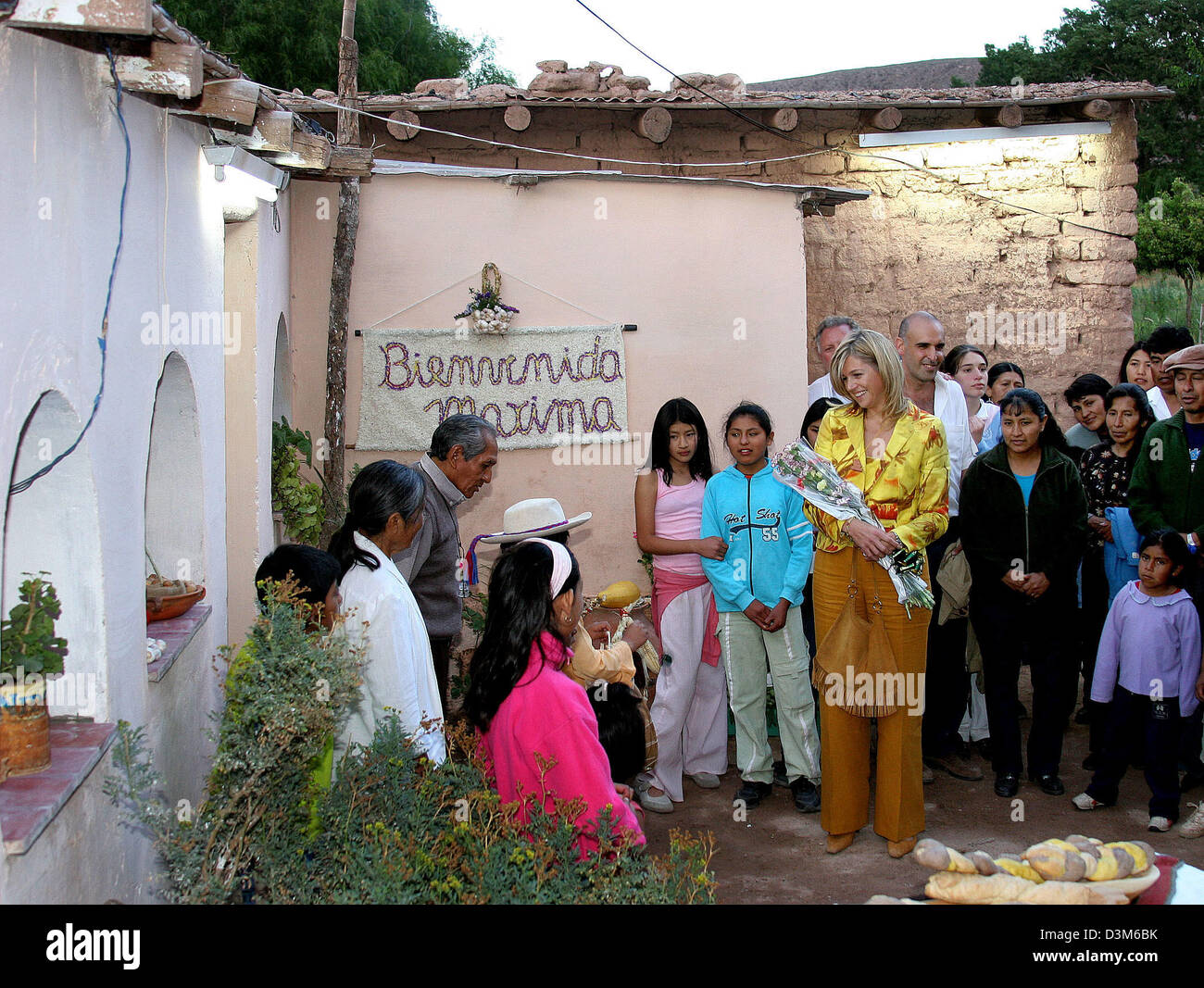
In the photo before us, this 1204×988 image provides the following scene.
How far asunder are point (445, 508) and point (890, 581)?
185 centimetres

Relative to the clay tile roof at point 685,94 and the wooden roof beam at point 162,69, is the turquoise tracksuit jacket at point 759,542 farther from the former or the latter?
the clay tile roof at point 685,94

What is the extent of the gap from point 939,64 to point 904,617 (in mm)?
33069

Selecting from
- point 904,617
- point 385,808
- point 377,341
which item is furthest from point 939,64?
point 385,808

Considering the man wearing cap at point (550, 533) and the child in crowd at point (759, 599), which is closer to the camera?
the man wearing cap at point (550, 533)

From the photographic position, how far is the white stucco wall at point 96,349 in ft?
8.23

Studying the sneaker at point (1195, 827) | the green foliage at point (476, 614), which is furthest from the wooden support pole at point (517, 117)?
the sneaker at point (1195, 827)

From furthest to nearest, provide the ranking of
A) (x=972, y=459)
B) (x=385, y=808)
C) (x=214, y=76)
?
1. (x=972, y=459)
2. (x=214, y=76)
3. (x=385, y=808)

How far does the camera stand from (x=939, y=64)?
33531mm

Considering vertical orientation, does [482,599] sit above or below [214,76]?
below

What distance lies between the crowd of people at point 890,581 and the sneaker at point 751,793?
0.01 meters

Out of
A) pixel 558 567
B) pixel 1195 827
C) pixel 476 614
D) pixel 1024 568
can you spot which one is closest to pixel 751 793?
pixel 1024 568

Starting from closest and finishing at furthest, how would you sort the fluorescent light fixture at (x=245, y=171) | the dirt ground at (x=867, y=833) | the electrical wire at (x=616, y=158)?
1. the dirt ground at (x=867, y=833)
2. the fluorescent light fixture at (x=245, y=171)
3. the electrical wire at (x=616, y=158)

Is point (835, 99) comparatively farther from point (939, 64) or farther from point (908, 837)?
point (939, 64)

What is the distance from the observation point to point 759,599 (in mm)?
5211
